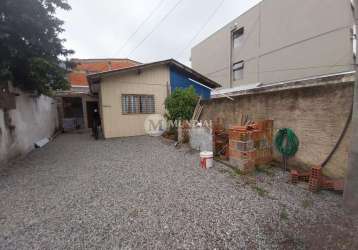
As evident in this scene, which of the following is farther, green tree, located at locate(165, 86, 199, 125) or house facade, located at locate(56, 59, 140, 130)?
house facade, located at locate(56, 59, 140, 130)

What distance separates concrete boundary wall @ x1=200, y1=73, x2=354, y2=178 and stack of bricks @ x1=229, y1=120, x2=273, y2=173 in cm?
25

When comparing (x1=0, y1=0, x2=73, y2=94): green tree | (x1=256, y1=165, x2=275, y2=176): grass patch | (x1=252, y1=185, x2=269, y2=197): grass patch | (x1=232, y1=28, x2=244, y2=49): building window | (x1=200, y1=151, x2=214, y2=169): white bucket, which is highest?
(x1=232, y1=28, x2=244, y2=49): building window

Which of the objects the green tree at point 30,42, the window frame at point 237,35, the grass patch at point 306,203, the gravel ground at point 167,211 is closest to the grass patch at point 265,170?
the gravel ground at point 167,211

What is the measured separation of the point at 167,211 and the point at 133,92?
7.07 meters

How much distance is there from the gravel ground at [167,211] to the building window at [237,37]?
39.4 feet

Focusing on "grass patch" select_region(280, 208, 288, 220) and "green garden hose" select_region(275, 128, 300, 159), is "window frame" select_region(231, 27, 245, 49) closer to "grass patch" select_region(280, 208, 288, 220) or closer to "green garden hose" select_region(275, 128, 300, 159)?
"green garden hose" select_region(275, 128, 300, 159)

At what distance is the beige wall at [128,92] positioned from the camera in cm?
801

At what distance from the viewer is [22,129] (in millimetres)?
5629

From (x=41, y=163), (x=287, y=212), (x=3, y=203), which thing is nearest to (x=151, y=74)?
(x=41, y=163)

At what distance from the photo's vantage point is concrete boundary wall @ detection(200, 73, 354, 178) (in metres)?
2.74

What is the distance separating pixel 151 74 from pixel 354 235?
8688 mm

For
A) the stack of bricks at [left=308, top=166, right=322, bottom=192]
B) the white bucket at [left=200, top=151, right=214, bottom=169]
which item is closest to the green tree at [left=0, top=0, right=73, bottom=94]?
the white bucket at [left=200, top=151, right=214, bottom=169]

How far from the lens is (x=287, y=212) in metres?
2.27

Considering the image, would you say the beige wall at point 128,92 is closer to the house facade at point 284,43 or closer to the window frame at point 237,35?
the house facade at point 284,43
